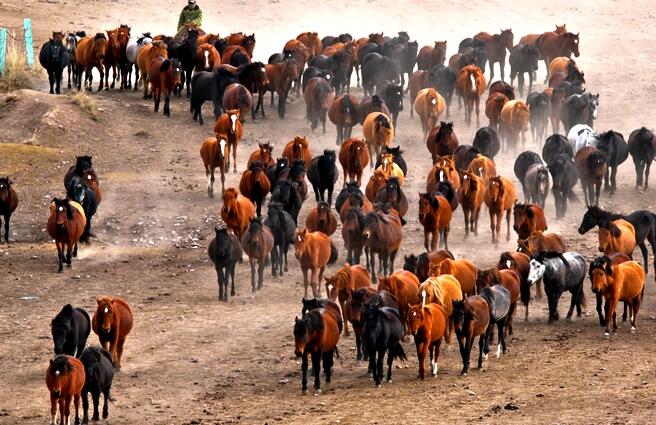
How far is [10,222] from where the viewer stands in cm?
3084

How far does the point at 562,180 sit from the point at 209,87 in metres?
10.4

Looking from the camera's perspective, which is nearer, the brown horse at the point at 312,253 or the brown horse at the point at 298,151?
the brown horse at the point at 312,253

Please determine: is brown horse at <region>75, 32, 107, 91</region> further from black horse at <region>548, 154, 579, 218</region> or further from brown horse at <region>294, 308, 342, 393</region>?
brown horse at <region>294, 308, 342, 393</region>

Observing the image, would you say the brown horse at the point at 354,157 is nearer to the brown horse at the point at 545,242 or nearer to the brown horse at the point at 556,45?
the brown horse at the point at 545,242

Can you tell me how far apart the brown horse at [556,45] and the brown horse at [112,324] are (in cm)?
2442

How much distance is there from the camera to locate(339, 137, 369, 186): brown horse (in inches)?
1273

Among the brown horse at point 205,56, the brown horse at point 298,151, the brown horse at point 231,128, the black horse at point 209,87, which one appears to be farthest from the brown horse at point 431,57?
the brown horse at point 298,151

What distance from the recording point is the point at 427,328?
21.1 meters

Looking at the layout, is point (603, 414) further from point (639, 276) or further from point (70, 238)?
point (70, 238)

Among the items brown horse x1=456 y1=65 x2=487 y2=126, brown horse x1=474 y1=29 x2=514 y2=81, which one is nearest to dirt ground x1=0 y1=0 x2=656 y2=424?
brown horse x1=456 y1=65 x2=487 y2=126

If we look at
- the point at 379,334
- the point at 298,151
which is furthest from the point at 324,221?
the point at 379,334

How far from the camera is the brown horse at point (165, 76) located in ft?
124

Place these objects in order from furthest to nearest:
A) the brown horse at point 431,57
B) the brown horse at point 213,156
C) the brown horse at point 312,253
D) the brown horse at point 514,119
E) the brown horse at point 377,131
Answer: the brown horse at point 431,57 → the brown horse at point 514,119 → the brown horse at point 377,131 → the brown horse at point 213,156 → the brown horse at point 312,253

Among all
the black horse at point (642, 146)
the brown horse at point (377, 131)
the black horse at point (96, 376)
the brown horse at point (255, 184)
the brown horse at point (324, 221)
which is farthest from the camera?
the brown horse at point (377, 131)
